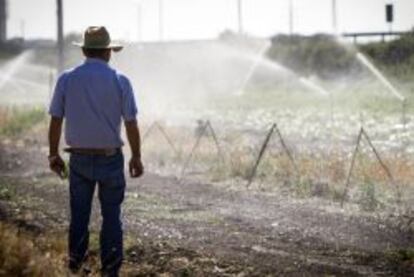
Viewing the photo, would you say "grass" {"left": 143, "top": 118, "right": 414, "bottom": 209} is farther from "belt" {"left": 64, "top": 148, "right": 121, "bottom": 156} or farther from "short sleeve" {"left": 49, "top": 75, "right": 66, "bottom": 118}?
"short sleeve" {"left": 49, "top": 75, "right": 66, "bottom": 118}

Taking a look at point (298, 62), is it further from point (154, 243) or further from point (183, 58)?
point (154, 243)

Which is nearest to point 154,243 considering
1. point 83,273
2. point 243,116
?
point 83,273

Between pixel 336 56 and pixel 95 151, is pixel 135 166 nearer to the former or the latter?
pixel 95 151

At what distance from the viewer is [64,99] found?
20.5 feet

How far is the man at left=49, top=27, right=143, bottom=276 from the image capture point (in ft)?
20.2

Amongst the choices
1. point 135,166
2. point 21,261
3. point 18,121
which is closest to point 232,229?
point 135,166

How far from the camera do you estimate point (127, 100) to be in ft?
20.2

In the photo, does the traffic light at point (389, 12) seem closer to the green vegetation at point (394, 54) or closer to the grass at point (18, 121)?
the green vegetation at point (394, 54)

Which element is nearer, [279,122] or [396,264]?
[396,264]

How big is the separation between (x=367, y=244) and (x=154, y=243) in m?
2.11

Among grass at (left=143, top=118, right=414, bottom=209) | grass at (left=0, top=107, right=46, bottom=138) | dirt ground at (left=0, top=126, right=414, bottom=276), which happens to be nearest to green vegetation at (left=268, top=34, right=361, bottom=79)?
grass at (left=0, top=107, right=46, bottom=138)

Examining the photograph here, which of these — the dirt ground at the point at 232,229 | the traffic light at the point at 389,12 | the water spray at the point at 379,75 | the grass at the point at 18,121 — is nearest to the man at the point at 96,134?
the dirt ground at the point at 232,229

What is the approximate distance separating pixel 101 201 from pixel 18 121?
17353mm

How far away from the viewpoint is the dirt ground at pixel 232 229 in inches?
290
